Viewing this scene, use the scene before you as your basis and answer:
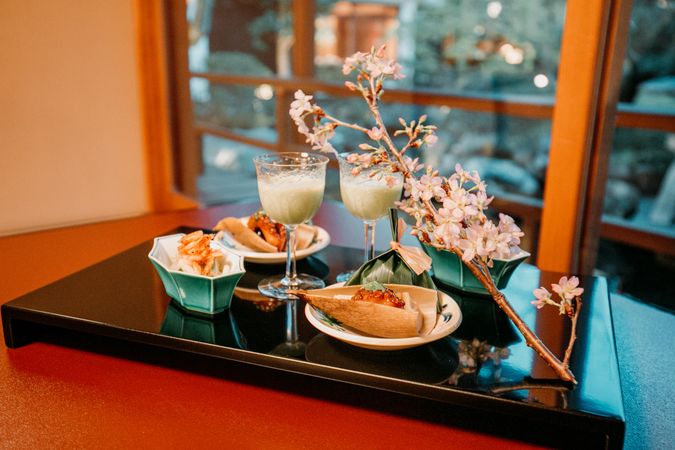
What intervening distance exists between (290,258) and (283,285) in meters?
0.05

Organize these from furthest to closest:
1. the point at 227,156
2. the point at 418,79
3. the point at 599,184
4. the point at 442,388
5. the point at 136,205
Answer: the point at 227,156 → the point at 418,79 → the point at 136,205 → the point at 599,184 → the point at 442,388

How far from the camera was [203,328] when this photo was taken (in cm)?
90

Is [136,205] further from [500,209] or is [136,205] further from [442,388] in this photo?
[442,388]

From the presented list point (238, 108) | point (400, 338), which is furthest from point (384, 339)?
point (238, 108)

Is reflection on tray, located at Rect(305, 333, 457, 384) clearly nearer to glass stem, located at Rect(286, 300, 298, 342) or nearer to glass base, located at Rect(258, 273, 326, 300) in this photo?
glass stem, located at Rect(286, 300, 298, 342)

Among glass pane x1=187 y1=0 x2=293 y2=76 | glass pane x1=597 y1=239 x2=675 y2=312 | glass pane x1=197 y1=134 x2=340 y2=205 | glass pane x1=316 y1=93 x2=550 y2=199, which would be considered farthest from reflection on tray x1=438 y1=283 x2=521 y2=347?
glass pane x1=187 y1=0 x2=293 y2=76

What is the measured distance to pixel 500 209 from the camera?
2432mm

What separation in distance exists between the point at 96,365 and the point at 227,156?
3540mm

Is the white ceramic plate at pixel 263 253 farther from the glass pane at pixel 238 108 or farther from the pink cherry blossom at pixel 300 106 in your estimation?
the glass pane at pixel 238 108

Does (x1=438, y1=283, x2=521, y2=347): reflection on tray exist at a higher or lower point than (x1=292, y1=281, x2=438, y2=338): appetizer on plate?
lower

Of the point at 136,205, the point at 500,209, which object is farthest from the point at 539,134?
the point at 136,205

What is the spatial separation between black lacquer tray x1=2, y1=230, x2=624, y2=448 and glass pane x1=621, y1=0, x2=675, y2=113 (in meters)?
1.57

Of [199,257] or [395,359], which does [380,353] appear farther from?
[199,257]

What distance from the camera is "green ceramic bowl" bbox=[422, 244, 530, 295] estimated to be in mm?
1010
